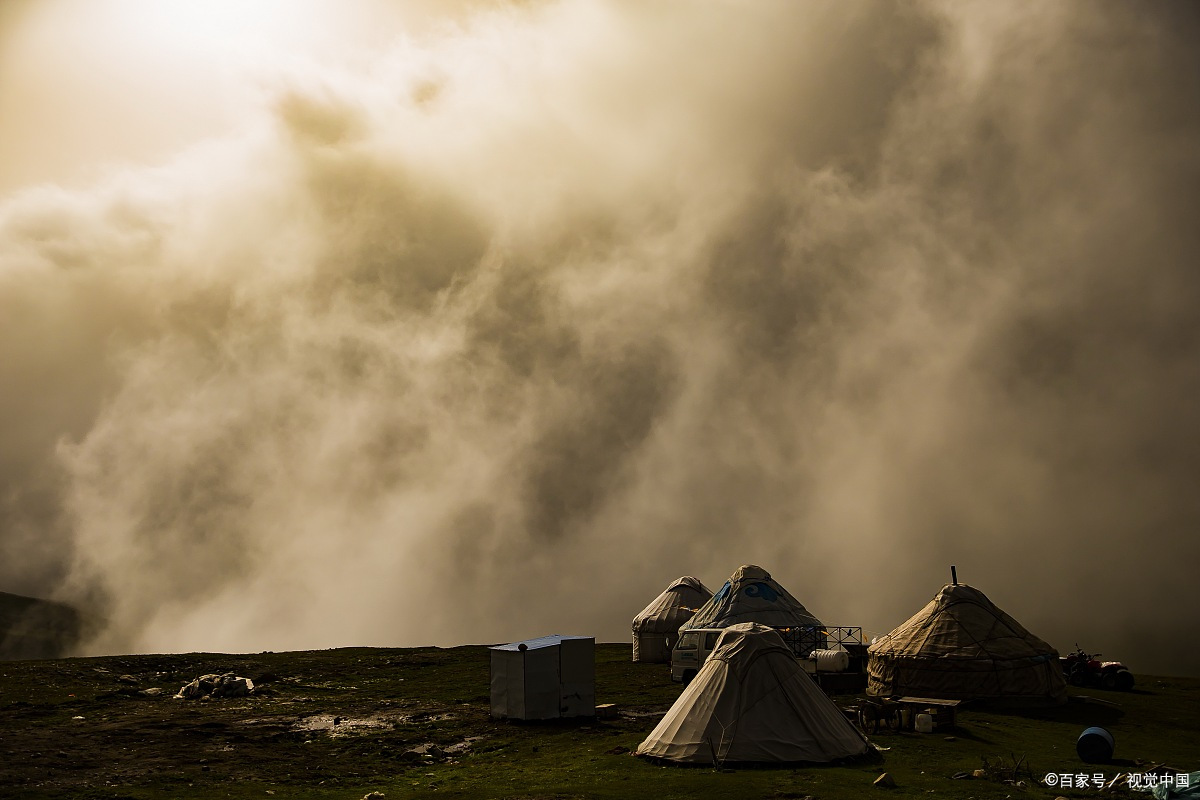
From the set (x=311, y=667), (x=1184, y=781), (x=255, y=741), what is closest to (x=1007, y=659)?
(x=1184, y=781)

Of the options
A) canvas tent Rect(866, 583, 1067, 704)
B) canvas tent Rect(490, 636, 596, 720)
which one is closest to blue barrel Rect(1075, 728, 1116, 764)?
canvas tent Rect(866, 583, 1067, 704)

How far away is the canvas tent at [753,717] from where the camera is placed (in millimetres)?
20828

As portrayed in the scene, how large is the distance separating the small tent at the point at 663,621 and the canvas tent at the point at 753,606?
5.86m

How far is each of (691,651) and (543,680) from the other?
9.14 metres

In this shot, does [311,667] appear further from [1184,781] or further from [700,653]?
[1184,781]

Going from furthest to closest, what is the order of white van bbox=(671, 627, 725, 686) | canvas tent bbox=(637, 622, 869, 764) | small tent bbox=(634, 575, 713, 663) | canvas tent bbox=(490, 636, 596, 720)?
small tent bbox=(634, 575, 713, 663) < white van bbox=(671, 627, 725, 686) < canvas tent bbox=(490, 636, 596, 720) < canvas tent bbox=(637, 622, 869, 764)

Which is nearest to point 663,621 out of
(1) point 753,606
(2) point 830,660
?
(1) point 753,606

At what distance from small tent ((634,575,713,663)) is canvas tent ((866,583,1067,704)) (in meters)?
15.1

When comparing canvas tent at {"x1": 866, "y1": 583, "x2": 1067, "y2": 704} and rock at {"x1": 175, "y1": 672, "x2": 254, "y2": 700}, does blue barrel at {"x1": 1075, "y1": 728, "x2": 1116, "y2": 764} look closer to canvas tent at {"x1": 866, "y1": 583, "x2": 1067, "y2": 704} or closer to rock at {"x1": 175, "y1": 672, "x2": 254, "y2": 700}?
canvas tent at {"x1": 866, "y1": 583, "x2": 1067, "y2": 704}

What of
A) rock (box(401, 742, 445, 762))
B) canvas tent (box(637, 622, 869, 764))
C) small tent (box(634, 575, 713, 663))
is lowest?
rock (box(401, 742, 445, 762))

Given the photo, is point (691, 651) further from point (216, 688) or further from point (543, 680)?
point (216, 688)

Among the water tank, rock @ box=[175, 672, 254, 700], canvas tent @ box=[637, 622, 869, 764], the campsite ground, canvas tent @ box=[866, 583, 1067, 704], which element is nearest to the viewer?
the campsite ground

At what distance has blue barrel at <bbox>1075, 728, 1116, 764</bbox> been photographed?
2086cm

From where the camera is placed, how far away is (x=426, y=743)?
84.5ft
